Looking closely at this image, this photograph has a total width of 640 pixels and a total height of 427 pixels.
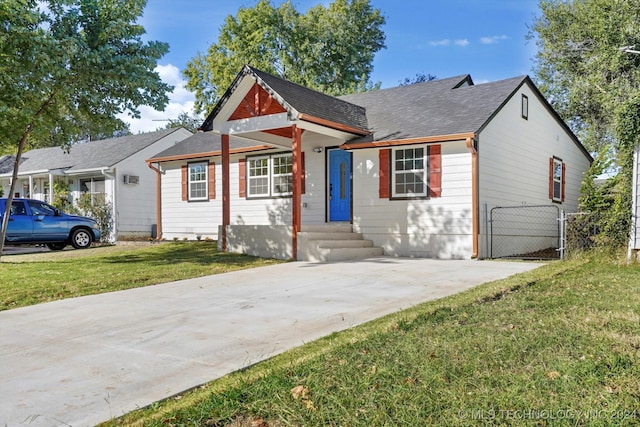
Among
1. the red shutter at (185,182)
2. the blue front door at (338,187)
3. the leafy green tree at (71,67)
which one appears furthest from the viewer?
the red shutter at (185,182)

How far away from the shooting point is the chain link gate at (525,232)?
1245 centimetres

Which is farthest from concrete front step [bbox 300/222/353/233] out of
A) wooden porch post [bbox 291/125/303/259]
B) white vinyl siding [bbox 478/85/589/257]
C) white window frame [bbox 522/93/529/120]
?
white window frame [bbox 522/93/529/120]

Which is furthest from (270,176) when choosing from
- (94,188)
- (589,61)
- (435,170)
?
(589,61)

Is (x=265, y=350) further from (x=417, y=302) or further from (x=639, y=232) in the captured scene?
(x=639, y=232)

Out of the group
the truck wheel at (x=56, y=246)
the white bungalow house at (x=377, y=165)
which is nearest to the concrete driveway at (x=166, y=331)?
the white bungalow house at (x=377, y=165)

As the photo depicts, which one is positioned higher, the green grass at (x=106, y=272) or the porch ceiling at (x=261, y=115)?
the porch ceiling at (x=261, y=115)

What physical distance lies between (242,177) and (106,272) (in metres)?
7.08

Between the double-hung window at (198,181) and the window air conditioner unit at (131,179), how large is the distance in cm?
453

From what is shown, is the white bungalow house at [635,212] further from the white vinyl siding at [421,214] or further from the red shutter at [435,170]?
the red shutter at [435,170]

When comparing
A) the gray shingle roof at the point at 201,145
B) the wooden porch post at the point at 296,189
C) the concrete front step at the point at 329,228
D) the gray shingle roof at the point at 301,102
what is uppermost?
the gray shingle roof at the point at 301,102

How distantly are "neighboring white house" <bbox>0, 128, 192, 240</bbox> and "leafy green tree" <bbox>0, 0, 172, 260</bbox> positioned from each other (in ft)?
25.0

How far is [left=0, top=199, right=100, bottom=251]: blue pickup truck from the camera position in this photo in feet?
47.6

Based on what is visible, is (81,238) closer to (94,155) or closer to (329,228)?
(94,155)

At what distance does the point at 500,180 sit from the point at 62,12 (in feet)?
35.0
